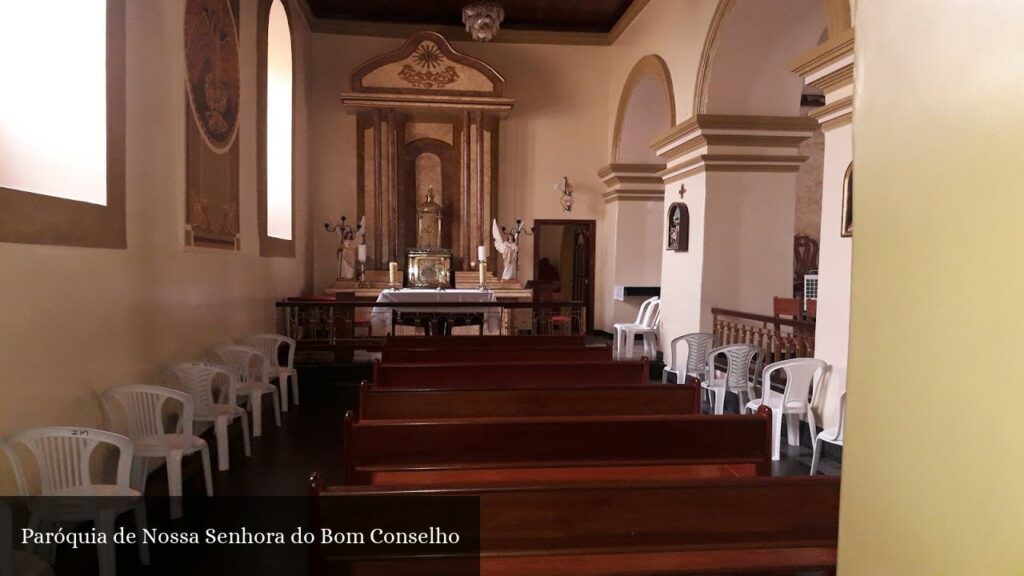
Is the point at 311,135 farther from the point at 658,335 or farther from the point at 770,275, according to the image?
the point at 770,275

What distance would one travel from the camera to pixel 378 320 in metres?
8.40

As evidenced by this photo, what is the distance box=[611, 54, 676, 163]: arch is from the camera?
9.59 m

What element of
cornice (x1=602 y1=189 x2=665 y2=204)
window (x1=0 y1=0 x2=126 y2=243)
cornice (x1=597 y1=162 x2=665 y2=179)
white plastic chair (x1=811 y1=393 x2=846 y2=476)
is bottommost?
white plastic chair (x1=811 y1=393 x2=846 y2=476)

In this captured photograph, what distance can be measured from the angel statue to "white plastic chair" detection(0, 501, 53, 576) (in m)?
8.19

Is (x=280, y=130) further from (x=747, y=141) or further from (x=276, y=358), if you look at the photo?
(x=747, y=141)

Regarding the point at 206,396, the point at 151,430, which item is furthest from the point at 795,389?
the point at 151,430

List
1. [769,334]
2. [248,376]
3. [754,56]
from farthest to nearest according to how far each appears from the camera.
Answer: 1. [754,56]
2. [769,334]
3. [248,376]

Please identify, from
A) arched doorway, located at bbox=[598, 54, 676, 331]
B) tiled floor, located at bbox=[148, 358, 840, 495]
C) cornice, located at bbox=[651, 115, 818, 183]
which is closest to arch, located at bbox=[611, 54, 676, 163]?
arched doorway, located at bbox=[598, 54, 676, 331]

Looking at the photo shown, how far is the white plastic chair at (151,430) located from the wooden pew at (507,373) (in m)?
1.13

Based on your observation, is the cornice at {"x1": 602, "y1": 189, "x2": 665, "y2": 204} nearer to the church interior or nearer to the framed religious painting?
the church interior

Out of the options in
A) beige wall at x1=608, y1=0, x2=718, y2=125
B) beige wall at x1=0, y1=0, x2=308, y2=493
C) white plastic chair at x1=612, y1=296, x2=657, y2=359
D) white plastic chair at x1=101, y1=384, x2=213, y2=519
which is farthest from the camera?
white plastic chair at x1=612, y1=296, x2=657, y2=359

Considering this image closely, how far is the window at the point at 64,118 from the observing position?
3.14 metres

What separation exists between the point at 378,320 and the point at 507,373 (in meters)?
4.43

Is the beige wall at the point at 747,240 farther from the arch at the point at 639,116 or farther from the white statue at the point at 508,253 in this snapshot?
the white statue at the point at 508,253
